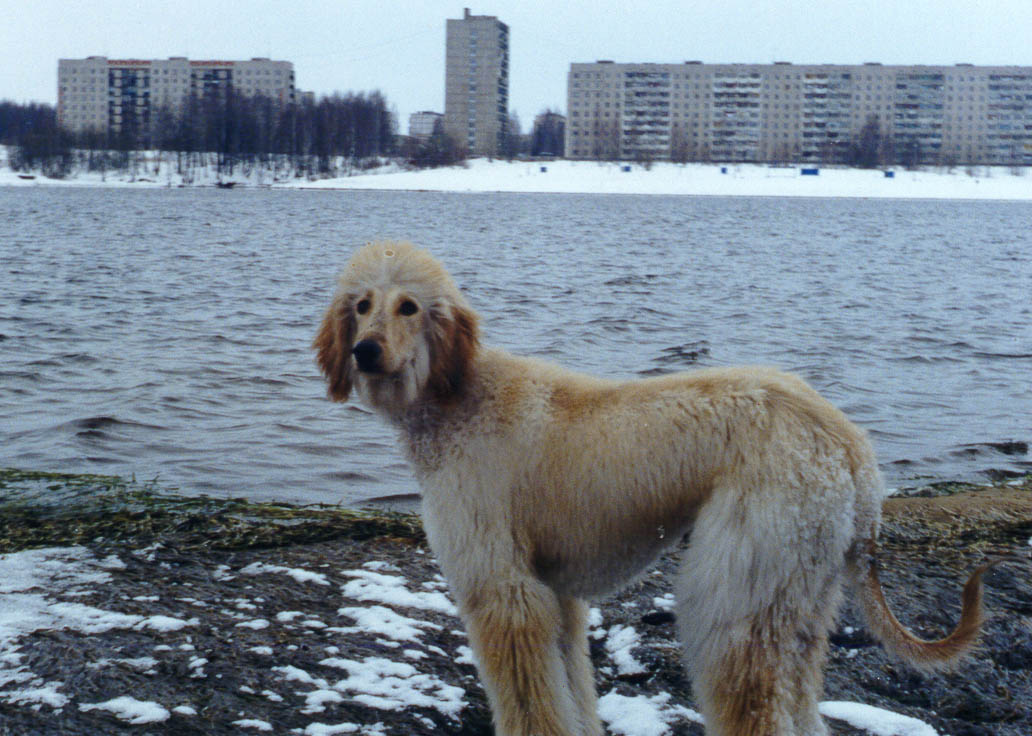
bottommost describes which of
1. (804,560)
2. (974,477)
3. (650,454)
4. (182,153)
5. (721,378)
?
(974,477)

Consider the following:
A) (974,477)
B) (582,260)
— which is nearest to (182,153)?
(582,260)

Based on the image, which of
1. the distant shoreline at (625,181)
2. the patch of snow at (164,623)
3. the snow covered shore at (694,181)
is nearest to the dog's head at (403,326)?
the patch of snow at (164,623)

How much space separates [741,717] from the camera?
3.20m

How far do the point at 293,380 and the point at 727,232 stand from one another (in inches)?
1414

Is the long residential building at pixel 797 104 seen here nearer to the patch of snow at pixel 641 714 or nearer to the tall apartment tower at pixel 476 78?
the tall apartment tower at pixel 476 78

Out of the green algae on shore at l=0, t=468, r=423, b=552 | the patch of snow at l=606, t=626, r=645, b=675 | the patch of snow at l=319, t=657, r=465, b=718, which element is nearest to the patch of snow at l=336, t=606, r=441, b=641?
the patch of snow at l=319, t=657, r=465, b=718

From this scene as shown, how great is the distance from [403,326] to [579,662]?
1357 millimetres

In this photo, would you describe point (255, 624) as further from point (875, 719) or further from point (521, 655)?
point (875, 719)

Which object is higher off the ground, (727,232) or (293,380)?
(727,232)

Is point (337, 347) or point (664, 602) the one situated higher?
point (337, 347)

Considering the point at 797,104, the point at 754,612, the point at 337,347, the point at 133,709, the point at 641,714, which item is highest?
the point at 797,104

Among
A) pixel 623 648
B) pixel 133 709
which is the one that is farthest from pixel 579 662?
pixel 133 709

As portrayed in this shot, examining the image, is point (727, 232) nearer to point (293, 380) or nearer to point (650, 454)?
point (293, 380)

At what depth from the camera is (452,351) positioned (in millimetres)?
3646
